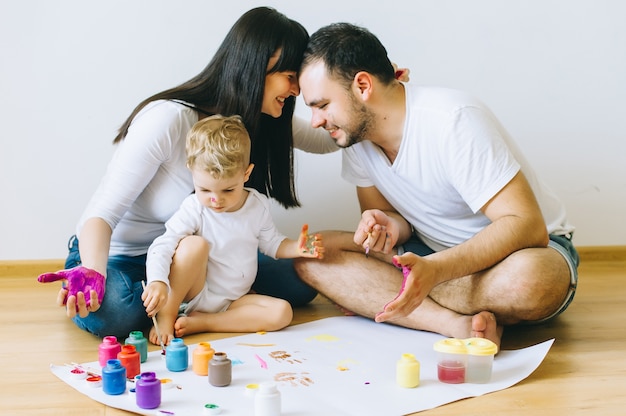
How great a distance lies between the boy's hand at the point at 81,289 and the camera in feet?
5.15

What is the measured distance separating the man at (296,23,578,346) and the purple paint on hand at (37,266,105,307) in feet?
1.71

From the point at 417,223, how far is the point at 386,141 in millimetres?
229

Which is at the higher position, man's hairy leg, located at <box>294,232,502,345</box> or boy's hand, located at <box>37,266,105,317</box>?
boy's hand, located at <box>37,266,105,317</box>

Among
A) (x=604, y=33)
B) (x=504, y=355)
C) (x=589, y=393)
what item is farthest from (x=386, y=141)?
(x=604, y=33)

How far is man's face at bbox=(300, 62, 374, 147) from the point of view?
1740mm

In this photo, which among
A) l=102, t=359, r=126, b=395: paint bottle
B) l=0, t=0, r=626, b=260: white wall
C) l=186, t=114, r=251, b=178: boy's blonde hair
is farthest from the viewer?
l=0, t=0, r=626, b=260: white wall

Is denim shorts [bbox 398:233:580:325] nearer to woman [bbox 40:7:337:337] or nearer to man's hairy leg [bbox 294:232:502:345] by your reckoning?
man's hairy leg [bbox 294:232:502:345]

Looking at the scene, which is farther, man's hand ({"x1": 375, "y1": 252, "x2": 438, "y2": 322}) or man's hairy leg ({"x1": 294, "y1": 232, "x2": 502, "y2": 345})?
man's hairy leg ({"x1": 294, "y1": 232, "x2": 502, "y2": 345})

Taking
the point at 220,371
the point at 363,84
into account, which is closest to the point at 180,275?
the point at 220,371

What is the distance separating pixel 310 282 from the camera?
76.0 inches

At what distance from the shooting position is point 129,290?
5.75 feet

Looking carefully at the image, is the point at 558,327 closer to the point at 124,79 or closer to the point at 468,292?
the point at 468,292

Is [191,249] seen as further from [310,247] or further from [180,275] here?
[310,247]

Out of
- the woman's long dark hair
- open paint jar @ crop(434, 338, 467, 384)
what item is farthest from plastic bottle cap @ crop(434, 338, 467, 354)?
the woman's long dark hair
